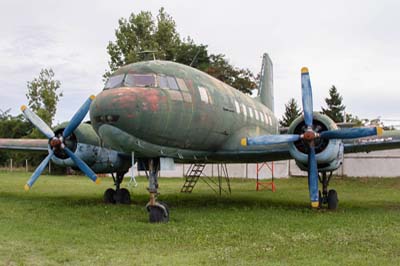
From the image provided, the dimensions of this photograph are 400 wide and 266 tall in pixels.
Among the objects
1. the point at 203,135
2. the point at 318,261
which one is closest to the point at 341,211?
the point at 203,135

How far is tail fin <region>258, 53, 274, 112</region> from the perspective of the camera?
22.8 metres

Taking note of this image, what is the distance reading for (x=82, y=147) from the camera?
52.0ft

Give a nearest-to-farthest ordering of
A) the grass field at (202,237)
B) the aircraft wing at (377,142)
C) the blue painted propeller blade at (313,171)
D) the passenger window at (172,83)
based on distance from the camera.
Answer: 1. the grass field at (202,237)
2. the passenger window at (172,83)
3. the blue painted propeller blade at (313,171)
4. the aircraft wing at (377,142)

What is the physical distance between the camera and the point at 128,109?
10.9 meters

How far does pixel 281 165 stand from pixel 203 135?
876 inches

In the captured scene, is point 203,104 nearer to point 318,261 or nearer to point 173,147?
A: point 173,147

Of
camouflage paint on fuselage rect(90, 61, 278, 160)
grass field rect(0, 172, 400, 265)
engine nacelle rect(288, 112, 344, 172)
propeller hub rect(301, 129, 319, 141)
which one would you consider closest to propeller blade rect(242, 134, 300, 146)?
propeller hub rect(301, 129, 319, 141)

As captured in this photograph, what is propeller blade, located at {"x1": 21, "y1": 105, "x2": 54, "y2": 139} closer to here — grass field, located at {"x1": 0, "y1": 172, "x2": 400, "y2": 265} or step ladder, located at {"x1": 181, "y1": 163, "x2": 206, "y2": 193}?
grass field, located at {"x1": 0, "y1": 172, "x2": 400, "y2": 265}

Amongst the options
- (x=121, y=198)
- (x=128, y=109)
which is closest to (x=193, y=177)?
(x=121, y=198)

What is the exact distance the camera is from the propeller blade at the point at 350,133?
12.5 m

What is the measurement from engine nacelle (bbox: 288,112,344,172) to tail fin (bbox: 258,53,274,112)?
27.4 feet

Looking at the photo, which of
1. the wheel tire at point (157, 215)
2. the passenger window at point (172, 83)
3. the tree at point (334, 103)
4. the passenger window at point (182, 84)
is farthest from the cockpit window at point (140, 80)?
the tree at point (334, 103)

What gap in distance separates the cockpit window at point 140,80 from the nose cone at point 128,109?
27 centimetres

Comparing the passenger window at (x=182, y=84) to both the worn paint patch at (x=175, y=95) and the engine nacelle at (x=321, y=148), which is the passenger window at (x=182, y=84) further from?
the engine nacelle at (x=321, y=148)
